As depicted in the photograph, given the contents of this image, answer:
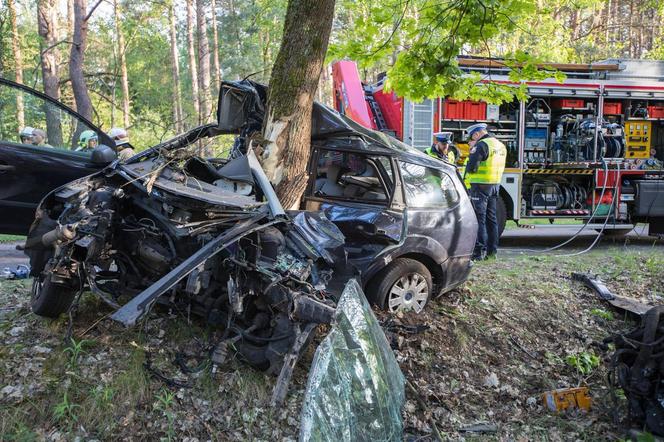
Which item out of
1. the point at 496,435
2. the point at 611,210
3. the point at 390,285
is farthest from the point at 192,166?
the point at 611,210

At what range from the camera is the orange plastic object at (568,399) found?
3932 millimetres

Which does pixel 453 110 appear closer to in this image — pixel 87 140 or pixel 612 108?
pixel 612 108

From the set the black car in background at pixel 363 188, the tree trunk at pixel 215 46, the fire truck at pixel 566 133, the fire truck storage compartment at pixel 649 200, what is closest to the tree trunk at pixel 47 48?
the fire truck at pixel 566 133

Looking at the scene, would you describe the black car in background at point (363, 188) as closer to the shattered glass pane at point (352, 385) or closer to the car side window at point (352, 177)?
the car side window at point (352, 177)

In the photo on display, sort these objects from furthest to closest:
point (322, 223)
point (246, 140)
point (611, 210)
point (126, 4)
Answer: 1. point (126, 4)
2. point (611, 210)
3. point (246, 140)
4. point (322, 223)

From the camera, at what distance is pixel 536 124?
33.6 ft

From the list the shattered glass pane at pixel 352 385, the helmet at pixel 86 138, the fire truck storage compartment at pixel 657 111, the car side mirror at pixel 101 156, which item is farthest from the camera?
the fire truck storage compartment at pixel 657 111

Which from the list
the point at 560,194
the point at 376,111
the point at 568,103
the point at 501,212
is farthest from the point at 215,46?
the point at 501,212

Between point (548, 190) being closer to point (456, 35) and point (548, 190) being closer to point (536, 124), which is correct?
point (536, 124)

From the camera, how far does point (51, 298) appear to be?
387 cm

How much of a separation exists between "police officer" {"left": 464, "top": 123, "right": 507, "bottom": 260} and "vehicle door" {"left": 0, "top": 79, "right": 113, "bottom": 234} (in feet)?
15.9

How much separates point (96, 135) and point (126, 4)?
23.2 m

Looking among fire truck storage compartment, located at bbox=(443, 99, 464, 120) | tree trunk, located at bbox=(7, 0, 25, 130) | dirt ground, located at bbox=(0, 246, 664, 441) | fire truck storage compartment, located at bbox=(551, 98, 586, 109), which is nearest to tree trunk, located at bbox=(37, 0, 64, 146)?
tree trunk, located at bbox=(7, 0, 25, 130)

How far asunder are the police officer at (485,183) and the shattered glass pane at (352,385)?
15.0ft
